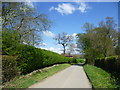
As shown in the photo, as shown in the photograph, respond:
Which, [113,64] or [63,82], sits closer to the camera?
[63,82]

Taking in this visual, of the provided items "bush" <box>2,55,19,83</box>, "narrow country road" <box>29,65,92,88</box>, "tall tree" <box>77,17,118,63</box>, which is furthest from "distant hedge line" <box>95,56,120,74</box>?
"tall tree" <box>77,17,118,63</box>

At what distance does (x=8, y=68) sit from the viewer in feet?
23.9

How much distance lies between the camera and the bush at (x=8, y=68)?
691 centimetres

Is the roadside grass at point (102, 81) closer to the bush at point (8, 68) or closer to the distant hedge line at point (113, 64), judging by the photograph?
the distant hedge line at point (113, 64)

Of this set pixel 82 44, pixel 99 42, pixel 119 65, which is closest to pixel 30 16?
pixel 119 65

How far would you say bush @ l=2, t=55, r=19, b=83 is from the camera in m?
6.91

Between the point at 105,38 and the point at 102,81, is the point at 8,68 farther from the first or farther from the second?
the point at 105,38

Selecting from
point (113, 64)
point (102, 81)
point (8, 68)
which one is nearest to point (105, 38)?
point (113, 64)

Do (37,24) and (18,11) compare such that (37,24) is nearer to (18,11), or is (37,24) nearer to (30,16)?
(30,16)

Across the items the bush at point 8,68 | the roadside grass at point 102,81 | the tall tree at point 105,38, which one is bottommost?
the roadside grass at point 102,81

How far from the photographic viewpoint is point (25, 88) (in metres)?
6.58

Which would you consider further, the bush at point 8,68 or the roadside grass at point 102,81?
the roadside grass at point 102,81

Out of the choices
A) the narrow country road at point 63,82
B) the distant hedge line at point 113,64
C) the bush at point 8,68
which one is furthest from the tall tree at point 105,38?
the bush at point 8,68

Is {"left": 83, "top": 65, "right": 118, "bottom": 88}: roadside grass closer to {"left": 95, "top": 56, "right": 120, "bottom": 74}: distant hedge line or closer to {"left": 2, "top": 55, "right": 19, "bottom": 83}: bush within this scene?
{"left": 95, "top": 56, "right": 120, "bottom": 74}: distant hedge line
